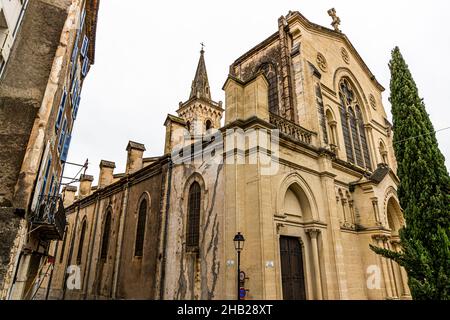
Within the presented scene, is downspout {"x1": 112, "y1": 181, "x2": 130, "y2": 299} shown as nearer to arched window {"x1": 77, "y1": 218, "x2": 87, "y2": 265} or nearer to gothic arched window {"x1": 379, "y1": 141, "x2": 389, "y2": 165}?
arched window {"x1": 77, "y1": 218, "x2": 87, "y2": 265}

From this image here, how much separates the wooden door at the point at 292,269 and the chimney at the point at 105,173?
649 inches

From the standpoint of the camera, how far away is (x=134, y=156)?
1908cm

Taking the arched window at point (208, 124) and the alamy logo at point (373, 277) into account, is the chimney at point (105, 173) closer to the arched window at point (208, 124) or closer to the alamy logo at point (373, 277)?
the arched window at point (208, 124)

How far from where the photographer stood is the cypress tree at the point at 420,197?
7527 mm

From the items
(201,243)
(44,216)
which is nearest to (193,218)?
(201,243)

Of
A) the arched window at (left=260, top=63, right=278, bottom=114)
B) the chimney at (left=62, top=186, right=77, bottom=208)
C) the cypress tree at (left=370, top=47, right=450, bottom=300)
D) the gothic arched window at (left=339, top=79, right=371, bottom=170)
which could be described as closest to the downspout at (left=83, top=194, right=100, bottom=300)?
the chimney at (left=62, top=186, right=77, bottom=208)

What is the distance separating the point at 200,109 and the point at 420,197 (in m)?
29.3

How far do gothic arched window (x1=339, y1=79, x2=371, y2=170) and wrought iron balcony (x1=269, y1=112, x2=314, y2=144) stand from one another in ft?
14.5

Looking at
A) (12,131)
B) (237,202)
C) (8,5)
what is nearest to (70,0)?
(8,5)

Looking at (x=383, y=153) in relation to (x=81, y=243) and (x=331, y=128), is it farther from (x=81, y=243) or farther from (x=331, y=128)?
(x=81, y=243)

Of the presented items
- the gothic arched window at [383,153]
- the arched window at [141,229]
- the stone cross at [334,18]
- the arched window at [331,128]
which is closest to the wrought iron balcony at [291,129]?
the arched window at [331,128]

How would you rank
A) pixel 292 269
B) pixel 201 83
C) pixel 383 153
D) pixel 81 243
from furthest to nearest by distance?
pixel 201 83 → pixel 81 243 → pixel 383 153 → pixel 292 269

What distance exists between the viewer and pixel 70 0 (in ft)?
30.5
